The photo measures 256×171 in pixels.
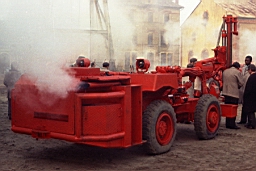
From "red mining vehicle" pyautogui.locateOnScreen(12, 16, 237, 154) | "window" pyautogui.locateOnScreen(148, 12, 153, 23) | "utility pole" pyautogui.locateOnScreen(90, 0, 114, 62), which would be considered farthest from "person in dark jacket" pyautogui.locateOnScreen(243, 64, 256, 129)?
"utility pole" pyautogui.locateOnScreen(90, 0, 114, 62)

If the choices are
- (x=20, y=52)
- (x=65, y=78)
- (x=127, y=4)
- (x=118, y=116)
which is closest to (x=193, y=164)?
(x=118, y=116)

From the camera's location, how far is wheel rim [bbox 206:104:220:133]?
8.04m

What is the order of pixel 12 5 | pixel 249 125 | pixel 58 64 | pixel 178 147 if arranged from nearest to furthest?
Result: pixel 12 5 < pixel 58 64 < pixel 178 147 < pixel 249 125

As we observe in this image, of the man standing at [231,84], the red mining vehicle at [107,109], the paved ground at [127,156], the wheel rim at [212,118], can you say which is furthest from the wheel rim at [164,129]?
the man standing at [231,84]

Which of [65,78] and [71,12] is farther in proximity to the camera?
[71,12]

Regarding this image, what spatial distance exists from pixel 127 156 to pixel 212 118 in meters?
2.25

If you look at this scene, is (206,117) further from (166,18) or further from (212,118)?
(166,18)

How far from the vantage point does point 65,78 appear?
5691 millimetres

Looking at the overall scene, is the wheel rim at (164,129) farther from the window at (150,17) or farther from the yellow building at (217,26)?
the yellow building at (217,26)

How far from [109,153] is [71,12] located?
2772 mm

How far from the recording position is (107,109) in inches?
218

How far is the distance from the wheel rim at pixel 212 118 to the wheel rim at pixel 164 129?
136cm

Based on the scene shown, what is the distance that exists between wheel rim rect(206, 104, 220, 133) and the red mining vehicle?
28.2 inches

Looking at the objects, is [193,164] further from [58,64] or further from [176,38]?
[176,38]
